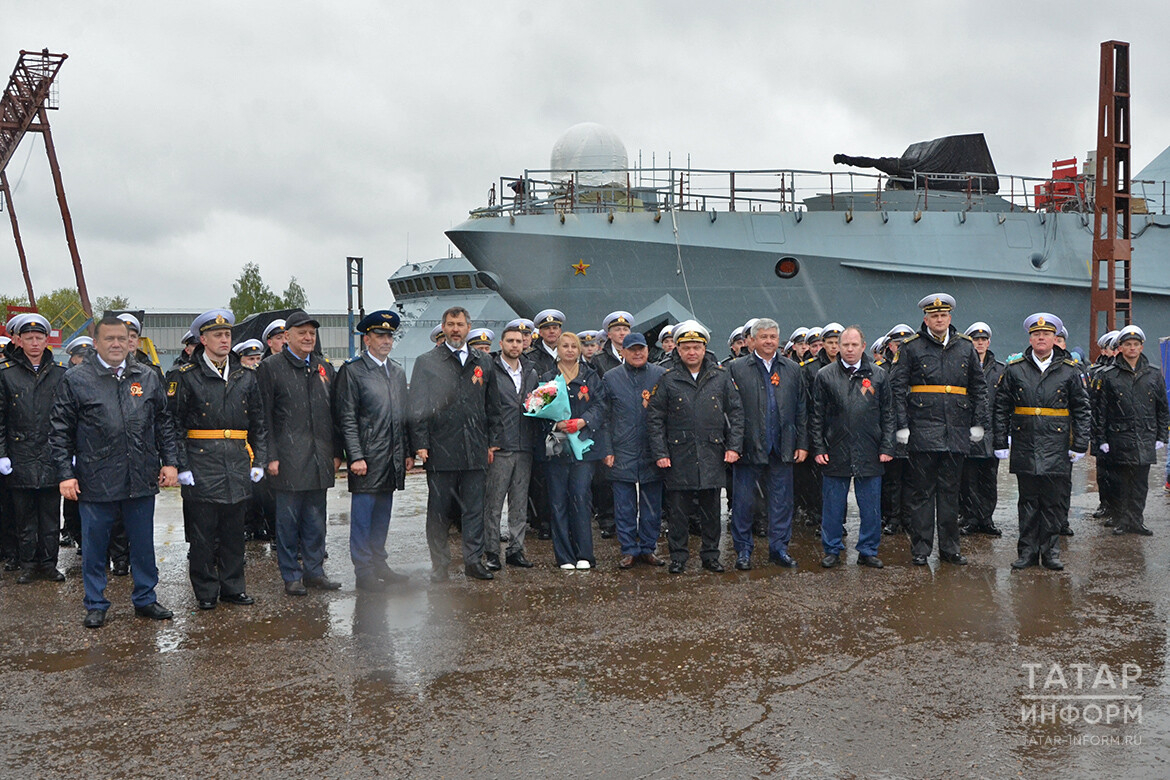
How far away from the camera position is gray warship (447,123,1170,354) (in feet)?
54.9

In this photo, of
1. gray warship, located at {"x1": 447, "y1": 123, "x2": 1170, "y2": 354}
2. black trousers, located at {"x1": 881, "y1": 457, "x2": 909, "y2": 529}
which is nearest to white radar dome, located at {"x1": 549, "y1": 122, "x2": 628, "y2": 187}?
gray warship, located at {"x1": 447, "y1": 123, "x2": 1170, "y2": 354}

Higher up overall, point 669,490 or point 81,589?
point 669,490

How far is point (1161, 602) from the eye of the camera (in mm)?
5219

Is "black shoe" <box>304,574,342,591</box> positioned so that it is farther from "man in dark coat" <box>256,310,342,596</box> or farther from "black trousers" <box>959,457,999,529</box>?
"black trousers" <box>959,457,999,529</box>

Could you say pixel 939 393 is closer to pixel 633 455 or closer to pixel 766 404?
pixel 766 404

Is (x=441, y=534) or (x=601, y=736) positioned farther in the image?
(x=441, y=534)

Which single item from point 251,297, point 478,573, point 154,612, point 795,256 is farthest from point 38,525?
point 251,297

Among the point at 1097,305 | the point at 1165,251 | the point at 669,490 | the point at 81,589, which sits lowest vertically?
the point at 81,589

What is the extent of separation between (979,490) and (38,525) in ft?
23.4

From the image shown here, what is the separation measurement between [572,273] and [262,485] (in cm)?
1007

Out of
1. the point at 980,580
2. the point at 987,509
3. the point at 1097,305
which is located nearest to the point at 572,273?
the point at 1097,305

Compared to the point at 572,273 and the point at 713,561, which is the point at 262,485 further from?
the point at 572,273

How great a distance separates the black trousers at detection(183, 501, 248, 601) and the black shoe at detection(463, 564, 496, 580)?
140 cm

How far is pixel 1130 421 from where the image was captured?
768 centimetres
